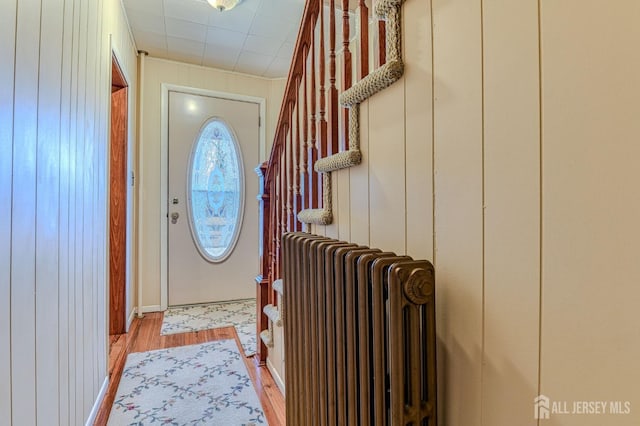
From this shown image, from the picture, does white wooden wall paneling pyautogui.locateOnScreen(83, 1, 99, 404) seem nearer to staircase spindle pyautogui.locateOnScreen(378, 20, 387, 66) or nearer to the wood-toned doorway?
the wood-toned doorway

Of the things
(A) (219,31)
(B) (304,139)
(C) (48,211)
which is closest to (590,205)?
(B) (304,139)

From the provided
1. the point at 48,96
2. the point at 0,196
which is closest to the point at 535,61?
the point at 0,196

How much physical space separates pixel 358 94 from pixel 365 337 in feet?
2.30

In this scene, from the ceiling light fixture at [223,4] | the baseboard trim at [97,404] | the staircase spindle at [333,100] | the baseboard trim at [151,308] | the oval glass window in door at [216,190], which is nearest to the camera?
the staircase spindle at [333,100]

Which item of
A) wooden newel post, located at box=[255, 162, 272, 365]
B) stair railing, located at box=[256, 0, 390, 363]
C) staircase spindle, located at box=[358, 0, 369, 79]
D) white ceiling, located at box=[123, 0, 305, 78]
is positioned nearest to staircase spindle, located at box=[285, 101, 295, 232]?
stair railing, located at box=[256, 0, 390, 363]

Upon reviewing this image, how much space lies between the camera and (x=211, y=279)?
3.35 metres

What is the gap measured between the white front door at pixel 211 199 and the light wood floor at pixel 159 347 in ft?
1.81

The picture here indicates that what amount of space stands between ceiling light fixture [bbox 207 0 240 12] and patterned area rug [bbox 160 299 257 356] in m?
2.41

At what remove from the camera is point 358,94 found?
3.28 feet

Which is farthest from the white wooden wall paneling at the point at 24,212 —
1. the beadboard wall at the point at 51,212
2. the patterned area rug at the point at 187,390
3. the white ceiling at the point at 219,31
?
the white ceiling at the point at 219,31

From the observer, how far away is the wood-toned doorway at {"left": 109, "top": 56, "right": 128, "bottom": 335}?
2.58 m

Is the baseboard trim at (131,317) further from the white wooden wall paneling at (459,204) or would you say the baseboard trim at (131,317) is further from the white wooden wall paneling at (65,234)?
the white wooden wall paneling at (459,204)

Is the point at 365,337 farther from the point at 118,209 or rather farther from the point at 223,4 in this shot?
the point at 118,209

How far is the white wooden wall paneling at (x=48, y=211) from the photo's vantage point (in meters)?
1.00
